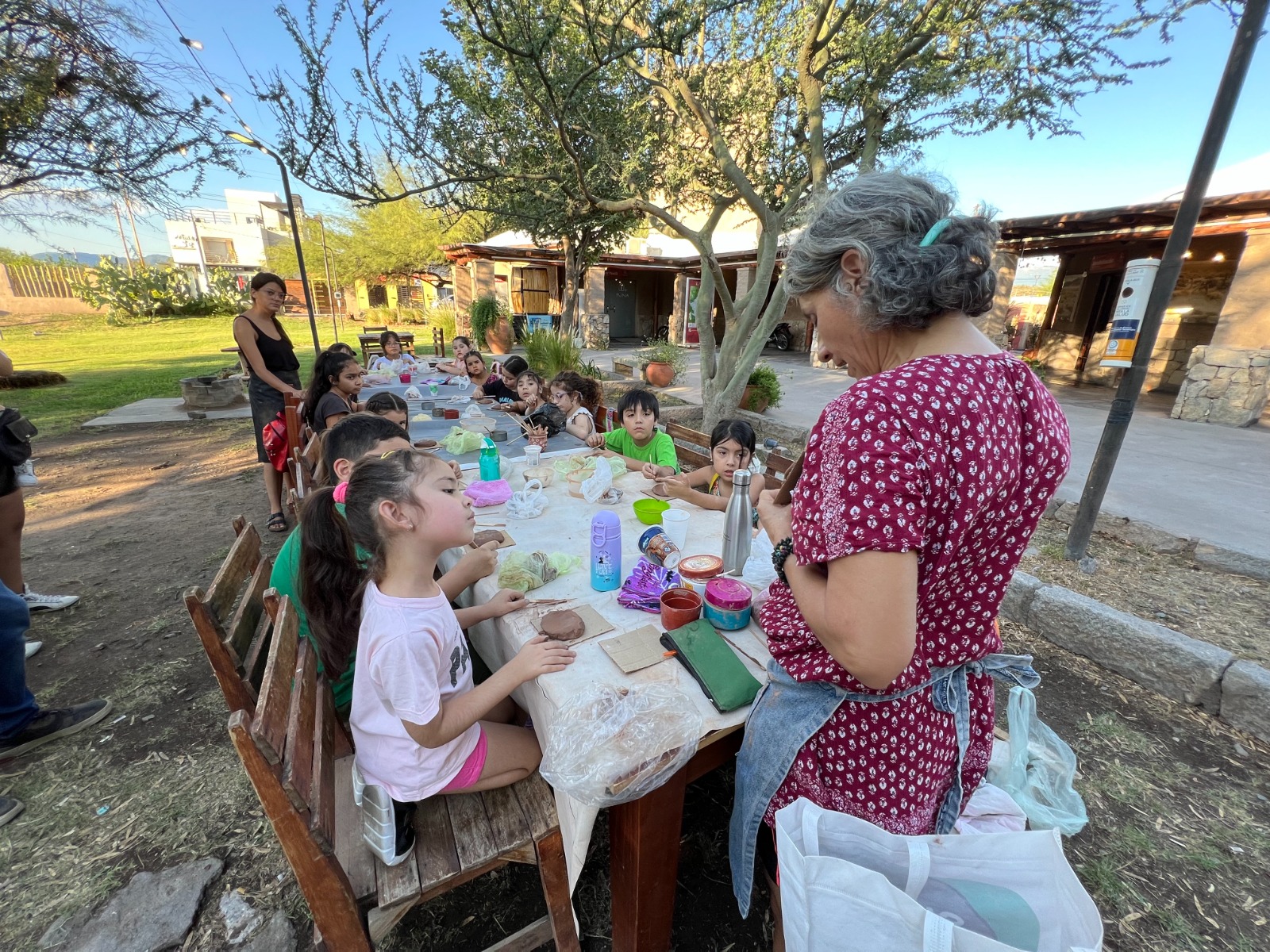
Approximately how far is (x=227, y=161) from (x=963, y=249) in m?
9.99

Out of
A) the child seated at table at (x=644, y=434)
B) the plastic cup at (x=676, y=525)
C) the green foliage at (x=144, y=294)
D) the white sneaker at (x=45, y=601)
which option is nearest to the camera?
the plastic cup at (x=676, y=525)

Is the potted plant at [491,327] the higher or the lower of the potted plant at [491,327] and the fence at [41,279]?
the lower

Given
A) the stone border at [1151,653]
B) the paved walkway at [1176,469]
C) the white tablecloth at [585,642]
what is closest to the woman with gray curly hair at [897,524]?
the white tablecloth at [585,642]

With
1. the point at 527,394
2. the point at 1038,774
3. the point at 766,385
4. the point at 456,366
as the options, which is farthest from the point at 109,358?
the point at 1038,774

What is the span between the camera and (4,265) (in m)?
22.2

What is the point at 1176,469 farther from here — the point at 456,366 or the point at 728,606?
the point at 456,366

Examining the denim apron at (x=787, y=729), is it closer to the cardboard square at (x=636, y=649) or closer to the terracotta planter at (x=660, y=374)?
the cardboard square at (x=636, y=649)

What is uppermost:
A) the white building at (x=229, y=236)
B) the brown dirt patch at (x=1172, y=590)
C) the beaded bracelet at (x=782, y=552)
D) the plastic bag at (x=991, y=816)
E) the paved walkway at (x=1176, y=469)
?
the white building at (x=229, y=236)

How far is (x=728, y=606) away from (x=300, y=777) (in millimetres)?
1190

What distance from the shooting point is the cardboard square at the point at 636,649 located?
57.6 inches

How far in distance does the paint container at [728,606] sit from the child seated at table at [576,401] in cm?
249

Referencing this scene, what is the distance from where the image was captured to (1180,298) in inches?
392

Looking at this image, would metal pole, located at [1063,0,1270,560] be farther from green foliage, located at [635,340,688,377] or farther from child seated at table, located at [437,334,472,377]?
green foliage, located at [635,340,688,377]

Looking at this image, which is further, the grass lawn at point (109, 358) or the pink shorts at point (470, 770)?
the grass lawn at point (109, 358)
